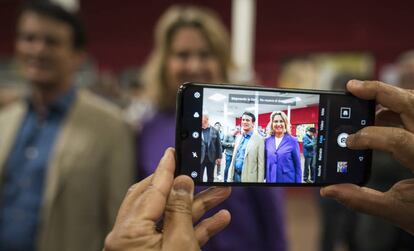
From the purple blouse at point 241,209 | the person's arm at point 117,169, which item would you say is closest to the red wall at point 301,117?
the purple blouse at point 241,209

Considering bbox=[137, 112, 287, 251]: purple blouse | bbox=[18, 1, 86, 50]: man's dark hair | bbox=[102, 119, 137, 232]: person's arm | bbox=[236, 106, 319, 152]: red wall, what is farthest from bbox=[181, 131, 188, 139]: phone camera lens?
bbox=[18, 1, 86, 50]: man's dark hair

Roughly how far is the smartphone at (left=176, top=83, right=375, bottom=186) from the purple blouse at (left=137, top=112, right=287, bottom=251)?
16.5 inches

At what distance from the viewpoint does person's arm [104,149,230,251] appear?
638mm

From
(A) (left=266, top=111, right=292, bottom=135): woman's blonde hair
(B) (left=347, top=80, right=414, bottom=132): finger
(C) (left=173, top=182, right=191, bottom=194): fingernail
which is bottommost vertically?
(C) (left=173, top=182, right=191, bottom=194): fingernail

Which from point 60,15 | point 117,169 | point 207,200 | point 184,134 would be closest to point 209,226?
point 207,200

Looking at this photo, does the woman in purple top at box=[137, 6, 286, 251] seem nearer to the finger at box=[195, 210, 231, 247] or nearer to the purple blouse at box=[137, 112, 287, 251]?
the purple blouse at box=[137, 112, 287, 251]

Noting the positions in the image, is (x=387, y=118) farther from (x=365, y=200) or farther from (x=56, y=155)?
(x=56, y=155)

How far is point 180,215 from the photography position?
667 millimetres

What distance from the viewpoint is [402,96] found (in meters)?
0.70

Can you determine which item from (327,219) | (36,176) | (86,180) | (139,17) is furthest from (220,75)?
(139,17)

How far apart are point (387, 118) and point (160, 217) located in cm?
43

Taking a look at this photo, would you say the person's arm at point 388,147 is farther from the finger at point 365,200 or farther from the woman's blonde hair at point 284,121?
the woman's blonde hair at point 284,121

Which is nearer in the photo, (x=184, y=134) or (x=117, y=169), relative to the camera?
(x=184, y=134)

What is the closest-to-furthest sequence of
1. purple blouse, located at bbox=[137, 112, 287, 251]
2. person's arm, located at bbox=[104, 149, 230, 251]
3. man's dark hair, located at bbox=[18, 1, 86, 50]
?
person's arm, located at bbox=[104, 149, 230, 251] → purple blouse, located at bbox=[137, 112, 287, 251] → man's dark hair, located at bbox=[18, 1, 86, 50]
